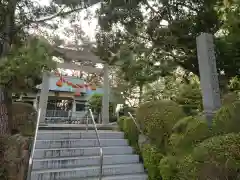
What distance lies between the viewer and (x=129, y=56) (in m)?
8.18

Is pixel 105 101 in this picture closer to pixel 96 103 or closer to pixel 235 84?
pixel 235 84

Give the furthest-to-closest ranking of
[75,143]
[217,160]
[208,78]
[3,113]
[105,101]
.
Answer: [105,101], [3,113], [75,143], [208,78], [217,160]

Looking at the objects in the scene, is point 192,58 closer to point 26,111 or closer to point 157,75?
point 157,75

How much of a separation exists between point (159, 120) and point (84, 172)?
220cm

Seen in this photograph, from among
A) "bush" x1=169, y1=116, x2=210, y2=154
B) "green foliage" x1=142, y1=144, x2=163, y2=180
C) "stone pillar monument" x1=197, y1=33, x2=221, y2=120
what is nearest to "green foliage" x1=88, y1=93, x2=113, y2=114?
"green foliage" x1=142, y1=144, x2=163, y2=180

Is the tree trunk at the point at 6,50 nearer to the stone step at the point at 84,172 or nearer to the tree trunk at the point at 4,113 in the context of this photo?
the tree trunk at the point at 4,113

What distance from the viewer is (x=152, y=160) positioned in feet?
15.6

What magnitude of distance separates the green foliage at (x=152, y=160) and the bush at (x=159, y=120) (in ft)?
0.76

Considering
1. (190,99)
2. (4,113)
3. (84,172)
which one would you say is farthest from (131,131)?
(4,113)

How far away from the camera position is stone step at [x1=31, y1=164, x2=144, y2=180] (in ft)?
13.5

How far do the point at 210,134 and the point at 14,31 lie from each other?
6120 mm

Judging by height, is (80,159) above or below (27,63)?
below

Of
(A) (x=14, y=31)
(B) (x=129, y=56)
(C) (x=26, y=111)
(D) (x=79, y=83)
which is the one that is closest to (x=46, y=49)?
(A) (x=14, y=31)

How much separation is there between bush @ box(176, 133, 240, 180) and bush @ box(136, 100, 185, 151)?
1577mm
